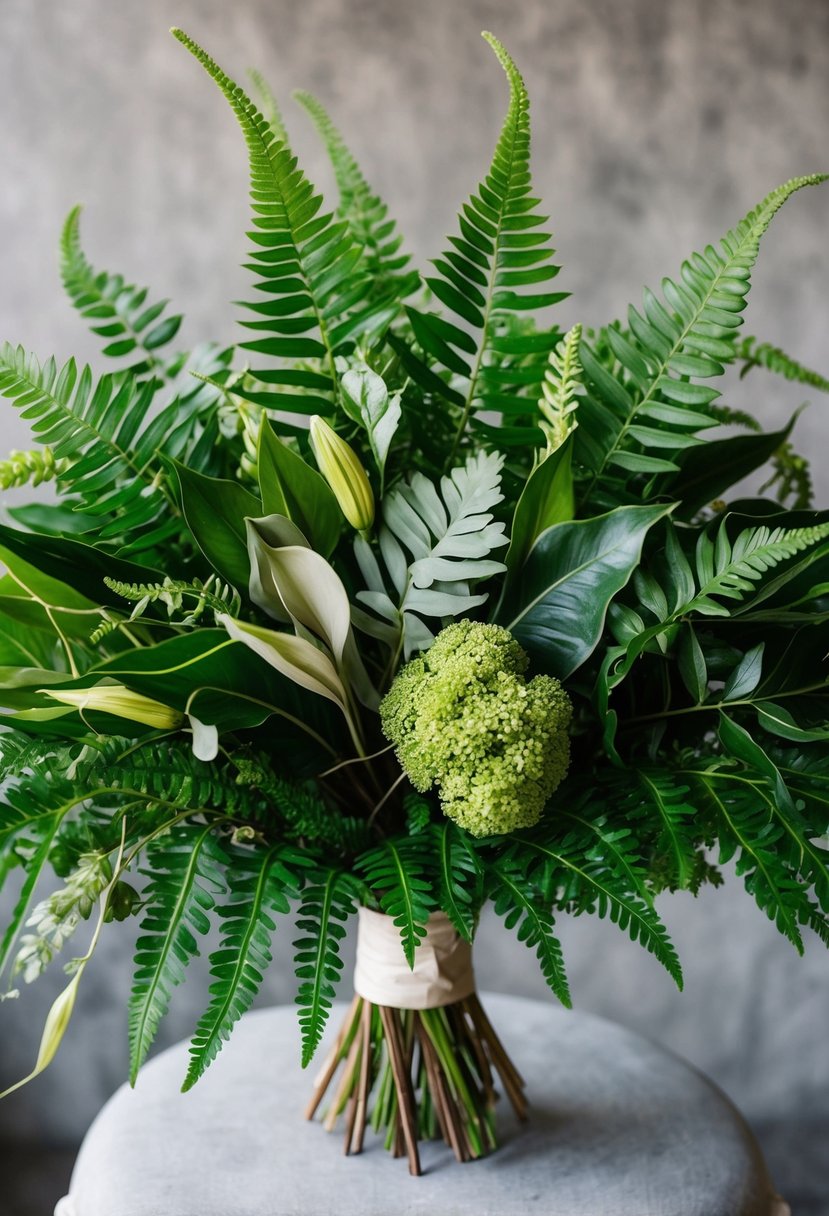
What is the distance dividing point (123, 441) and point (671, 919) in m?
1.18

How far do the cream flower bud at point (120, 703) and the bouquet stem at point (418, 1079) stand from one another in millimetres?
312

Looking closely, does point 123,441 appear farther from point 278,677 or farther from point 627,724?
point 627,724

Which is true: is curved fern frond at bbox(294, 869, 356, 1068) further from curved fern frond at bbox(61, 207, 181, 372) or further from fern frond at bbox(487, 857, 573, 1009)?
curved fern frond at bbox(61, 207, 181, 372)

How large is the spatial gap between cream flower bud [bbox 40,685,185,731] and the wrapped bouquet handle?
0.25 m

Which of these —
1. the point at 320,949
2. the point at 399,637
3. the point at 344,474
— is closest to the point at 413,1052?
the point at 320,949

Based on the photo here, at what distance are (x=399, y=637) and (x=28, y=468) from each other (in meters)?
0.27

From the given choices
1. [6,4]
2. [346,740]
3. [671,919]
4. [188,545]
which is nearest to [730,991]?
[671,919]

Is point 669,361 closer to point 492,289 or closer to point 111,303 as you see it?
point 492,289

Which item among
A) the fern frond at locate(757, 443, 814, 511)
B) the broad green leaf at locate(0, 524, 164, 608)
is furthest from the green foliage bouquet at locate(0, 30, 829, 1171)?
the fern frond at locate(757, 443, 814, 511)

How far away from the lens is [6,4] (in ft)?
4.43

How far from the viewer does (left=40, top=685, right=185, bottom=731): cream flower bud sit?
57 cm

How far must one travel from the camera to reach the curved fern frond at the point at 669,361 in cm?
63

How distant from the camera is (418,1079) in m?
0.82

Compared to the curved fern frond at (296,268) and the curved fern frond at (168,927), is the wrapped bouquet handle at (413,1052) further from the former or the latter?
the curved fern frond at (296,268)
